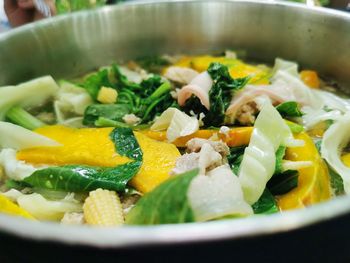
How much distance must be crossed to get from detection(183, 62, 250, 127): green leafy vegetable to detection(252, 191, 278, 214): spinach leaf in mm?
432

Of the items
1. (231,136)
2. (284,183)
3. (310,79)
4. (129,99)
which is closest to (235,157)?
(231,136)

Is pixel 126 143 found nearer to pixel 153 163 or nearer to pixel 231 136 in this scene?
pixel 153 163

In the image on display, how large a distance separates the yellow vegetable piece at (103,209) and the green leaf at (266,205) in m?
0.35

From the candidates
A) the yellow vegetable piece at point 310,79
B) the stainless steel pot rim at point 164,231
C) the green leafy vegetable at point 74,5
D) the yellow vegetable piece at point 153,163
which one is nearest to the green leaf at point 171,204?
the stainless steel pot rim at point 164,231

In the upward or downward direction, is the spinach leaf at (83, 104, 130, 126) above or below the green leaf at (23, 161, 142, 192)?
below

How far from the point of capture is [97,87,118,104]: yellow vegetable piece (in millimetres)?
1833

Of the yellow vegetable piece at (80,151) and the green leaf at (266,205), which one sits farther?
the yellow vegetable piece at (80,151)

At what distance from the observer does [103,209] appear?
1.14 meters

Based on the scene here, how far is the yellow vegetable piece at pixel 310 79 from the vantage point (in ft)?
6.37

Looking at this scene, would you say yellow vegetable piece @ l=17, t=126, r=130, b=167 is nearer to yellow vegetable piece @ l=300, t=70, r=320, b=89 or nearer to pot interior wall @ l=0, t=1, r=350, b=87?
pot interior wall @ l=0, t=1, r=350, b=87

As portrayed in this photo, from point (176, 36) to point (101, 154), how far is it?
3.44 ft

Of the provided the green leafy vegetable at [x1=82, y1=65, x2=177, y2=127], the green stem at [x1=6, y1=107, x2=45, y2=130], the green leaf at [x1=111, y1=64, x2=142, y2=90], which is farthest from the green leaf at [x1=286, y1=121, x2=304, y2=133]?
the green stem at [x1=6, y1=107, x2=45, y2=130]

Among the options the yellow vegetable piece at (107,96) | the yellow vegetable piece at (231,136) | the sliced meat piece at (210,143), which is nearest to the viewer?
the sliced meat piece at (210,143)

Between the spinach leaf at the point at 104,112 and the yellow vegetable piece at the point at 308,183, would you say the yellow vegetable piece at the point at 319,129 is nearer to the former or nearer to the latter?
the yellow vegetable piece at the point at 308,183
